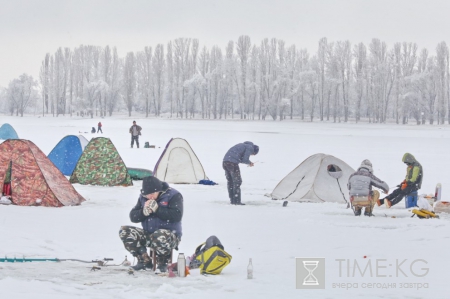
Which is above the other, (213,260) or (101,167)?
(101,167)

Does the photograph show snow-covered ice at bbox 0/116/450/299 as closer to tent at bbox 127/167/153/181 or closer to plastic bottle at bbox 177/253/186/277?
plastic bottle at bbox 177/253/186/277

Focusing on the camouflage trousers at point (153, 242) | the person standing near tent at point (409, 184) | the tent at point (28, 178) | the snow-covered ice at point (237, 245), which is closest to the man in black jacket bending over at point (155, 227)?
the camouflage trousers at point (153, 242)

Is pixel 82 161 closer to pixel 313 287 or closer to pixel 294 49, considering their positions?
pixel 313 287

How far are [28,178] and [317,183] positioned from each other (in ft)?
20.7

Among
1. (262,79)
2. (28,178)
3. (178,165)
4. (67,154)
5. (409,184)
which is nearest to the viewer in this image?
(28,178)

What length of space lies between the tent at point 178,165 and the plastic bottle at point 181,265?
406 inches

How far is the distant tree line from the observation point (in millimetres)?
83625

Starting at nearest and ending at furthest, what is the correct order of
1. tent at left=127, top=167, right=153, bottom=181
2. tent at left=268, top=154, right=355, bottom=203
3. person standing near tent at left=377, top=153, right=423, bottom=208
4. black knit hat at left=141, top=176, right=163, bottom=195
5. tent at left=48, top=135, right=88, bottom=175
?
black knit hat at left=141, top=176, right=163, bottom=195, person standing near tent at left=377, top=153, right=423, bottom=208, tent at left=268, top=154, right=355, bottom=203, tent at left=127, top=167, right=153, bottom=181, tent at left=48, top=135, right=88, bottom=175

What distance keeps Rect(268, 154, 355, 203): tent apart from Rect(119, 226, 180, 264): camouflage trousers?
23.4ft

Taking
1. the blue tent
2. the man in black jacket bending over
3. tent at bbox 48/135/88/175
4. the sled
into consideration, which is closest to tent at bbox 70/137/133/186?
tent at bbox 48/135/88/175

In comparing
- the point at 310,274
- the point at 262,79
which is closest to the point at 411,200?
the point at 310,274

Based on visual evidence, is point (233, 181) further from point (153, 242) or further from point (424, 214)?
point (153, 242)

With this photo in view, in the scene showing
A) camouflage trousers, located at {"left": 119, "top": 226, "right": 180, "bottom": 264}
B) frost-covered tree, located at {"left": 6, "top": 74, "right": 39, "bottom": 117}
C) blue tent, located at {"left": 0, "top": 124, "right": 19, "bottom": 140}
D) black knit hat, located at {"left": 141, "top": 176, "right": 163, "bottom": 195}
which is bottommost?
camouflage trousers, located at {"left": 119, "top": 226, "right": 180, "bottom": 264}

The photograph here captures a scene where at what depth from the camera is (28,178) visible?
487 inches
